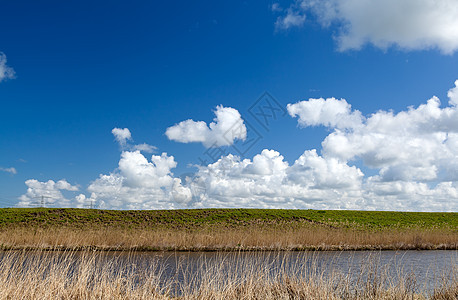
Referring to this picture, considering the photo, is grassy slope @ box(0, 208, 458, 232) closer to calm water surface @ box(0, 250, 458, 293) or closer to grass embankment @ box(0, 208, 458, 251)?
grass embankment @ box(0, 208, 458, 251)

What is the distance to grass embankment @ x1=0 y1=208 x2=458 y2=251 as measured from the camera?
2105 centimetres

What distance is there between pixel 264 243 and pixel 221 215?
24355mm

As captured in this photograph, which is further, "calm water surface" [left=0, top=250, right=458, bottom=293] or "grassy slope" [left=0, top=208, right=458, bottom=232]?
"grassy slope" [left=0, top=208, right=458, bottom=232]

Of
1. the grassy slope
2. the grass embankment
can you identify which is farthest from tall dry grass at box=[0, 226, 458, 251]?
the grassy slope

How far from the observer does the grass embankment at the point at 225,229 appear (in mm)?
21047

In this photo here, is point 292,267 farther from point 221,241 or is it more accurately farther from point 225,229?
point 225,229

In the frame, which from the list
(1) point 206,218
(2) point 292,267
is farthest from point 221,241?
(1) point 206,218

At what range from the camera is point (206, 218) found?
4356 cm

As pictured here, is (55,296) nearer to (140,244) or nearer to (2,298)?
(2,298)

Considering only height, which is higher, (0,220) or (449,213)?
(449,213)

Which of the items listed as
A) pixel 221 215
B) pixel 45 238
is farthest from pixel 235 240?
pixel 221 215

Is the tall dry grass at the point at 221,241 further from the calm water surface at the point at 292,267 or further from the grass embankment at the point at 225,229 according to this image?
the calm water surface at the point at 292,267

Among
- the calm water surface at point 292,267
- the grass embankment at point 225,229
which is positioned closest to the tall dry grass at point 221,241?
the grass embankment at point 225,229

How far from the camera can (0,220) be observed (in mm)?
39688
